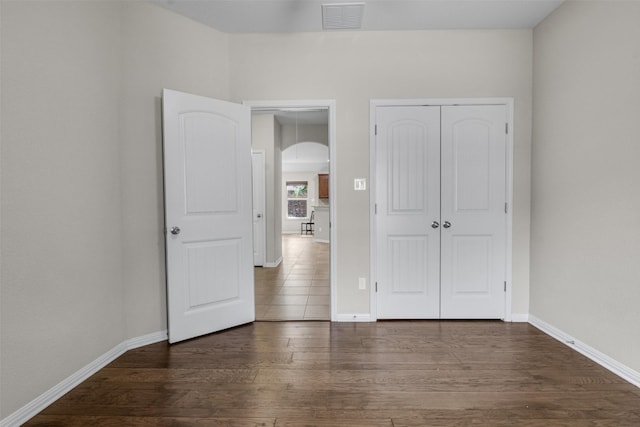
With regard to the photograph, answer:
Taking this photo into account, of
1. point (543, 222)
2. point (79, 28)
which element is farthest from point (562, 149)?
point (79, 28)

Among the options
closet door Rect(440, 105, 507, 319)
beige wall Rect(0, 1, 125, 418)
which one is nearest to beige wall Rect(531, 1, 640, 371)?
closet door Rect(440, 105, 507, 319)

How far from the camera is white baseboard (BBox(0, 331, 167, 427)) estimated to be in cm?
175

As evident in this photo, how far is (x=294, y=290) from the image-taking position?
14.2 ft

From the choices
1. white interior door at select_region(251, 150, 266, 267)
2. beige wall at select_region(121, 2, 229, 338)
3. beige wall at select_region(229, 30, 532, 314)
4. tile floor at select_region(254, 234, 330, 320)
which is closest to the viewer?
beige wall at select_region(121, 2, 229, 338)

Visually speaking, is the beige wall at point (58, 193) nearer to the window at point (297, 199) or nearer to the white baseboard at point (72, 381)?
the white baseboard at point (72, 381)

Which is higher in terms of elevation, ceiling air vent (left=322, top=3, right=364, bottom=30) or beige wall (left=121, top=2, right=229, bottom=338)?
ceiling air vent (left=322, top=3, right=364, bottom=30)

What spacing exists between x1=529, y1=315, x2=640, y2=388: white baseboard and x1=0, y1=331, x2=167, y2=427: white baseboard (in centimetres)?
336

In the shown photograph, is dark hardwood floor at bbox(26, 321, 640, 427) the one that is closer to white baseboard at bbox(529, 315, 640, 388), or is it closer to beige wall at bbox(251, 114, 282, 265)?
white baseboard at bbox(529, 315, 640, 388)

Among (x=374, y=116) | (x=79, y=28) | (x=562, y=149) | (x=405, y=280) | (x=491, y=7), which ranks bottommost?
(x=405, y=280)

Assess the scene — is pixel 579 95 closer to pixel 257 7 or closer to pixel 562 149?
pixel 562 149

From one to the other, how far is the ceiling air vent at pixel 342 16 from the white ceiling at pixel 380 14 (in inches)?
1.6

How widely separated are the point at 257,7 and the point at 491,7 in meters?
1.97

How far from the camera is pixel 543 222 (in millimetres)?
2945

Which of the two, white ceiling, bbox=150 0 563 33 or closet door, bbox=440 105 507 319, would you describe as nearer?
white ceiling, bbox=150 0 563 33
